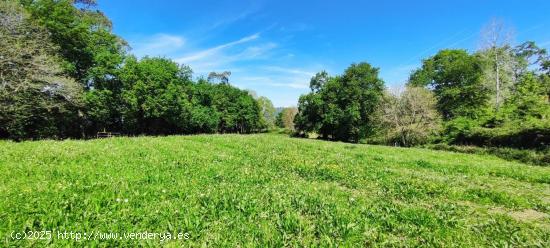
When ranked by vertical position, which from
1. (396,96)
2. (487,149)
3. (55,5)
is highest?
(55,5)

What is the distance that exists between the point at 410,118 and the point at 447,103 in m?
20.0

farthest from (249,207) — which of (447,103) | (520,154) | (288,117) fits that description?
(288,117)

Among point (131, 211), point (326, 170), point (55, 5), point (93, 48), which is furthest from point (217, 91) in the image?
point (131, 211)

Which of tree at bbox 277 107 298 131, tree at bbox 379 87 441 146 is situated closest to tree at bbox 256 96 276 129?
tree at bbox 277 107 298 131

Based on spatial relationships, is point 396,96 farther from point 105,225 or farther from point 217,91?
point 105,225

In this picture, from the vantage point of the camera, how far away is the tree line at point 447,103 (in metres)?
34.5

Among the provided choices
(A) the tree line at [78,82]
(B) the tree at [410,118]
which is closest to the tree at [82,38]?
(A) the tree line at [78,82]

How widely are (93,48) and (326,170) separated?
44.3 metres

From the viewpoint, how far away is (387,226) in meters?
6.17

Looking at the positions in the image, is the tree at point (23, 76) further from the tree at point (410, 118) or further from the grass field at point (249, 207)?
the tree at point (410, 118)

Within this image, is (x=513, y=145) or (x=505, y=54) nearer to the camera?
(x=513, y=145)

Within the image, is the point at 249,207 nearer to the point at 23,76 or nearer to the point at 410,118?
the point at 23,76

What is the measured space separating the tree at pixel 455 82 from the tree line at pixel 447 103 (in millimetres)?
163

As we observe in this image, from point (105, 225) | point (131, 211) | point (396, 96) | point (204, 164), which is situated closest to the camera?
point (105, 225)
